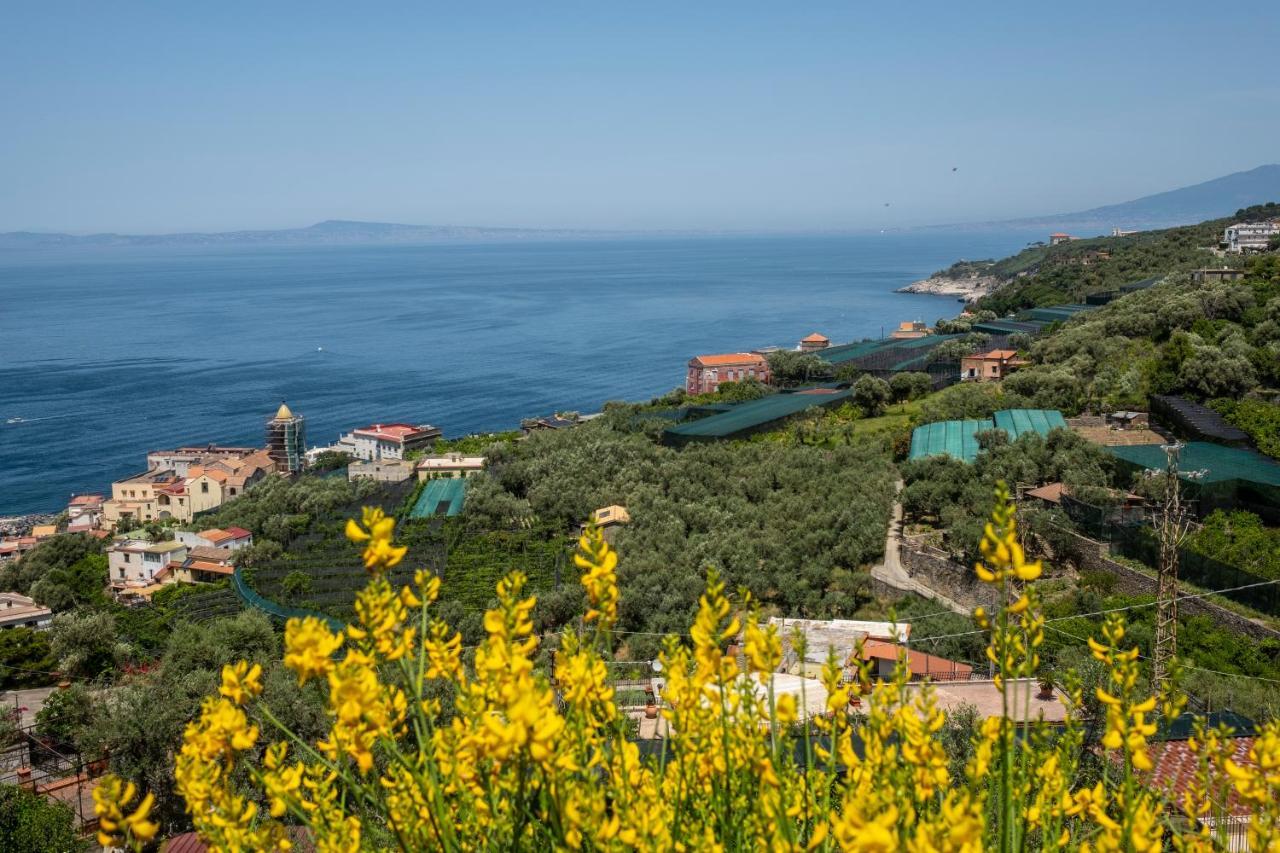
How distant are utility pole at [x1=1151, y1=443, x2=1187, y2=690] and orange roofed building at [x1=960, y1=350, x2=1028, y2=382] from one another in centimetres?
1779

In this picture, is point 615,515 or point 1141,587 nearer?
point 1141,587

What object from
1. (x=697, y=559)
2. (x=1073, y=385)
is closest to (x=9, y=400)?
(x=697, y=559)

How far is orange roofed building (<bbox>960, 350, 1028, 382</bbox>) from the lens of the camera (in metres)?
31.6

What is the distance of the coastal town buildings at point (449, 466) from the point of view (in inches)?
1100

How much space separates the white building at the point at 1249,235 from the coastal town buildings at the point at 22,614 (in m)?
53.6

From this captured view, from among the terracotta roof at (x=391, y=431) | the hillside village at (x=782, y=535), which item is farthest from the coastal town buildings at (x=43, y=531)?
the terracotta roof at (x=391, y=431)

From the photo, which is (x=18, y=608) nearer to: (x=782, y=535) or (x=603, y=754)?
(x=782, y=535)

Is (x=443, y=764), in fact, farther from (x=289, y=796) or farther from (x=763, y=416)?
(x=763, y=416)

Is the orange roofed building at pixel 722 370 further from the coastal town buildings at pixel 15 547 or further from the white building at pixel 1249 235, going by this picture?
the coastal town buildings at pixel 15 547

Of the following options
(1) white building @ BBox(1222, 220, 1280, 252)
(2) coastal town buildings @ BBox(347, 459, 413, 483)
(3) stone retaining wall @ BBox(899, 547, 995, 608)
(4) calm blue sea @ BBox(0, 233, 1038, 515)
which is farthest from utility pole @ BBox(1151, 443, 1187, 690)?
(1) white building @ BBox(1222, 220, 1280, 252)

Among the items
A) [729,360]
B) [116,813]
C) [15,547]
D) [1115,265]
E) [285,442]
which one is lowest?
[15,547]

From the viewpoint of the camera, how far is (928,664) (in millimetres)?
12367

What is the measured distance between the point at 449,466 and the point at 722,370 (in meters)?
19.0

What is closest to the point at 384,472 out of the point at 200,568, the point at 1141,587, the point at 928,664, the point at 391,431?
the point at 200,568
